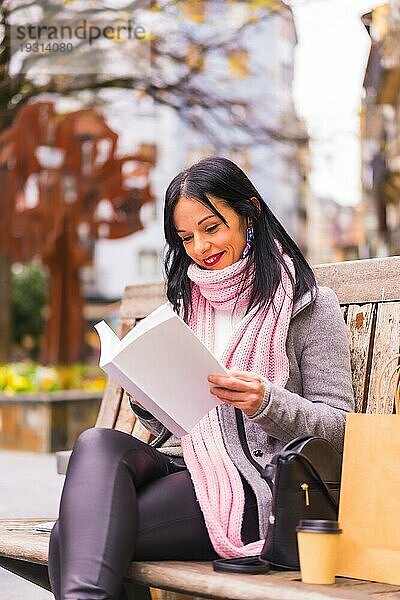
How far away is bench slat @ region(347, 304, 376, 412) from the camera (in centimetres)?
272

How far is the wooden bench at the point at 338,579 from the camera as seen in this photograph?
1997mm

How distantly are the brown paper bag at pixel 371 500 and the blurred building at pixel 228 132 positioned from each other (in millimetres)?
8328

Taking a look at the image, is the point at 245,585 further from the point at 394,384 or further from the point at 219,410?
the point at 394,384

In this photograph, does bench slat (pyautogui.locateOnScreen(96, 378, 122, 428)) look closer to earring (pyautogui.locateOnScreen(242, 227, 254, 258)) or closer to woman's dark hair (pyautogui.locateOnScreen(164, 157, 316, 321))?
woman's dark hair (pyautogui.locateOnScreen(164, 157, 316, 321))

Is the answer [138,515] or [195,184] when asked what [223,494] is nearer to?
[138,515]

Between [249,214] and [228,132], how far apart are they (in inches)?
392

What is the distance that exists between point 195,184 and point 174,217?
0.32 ft

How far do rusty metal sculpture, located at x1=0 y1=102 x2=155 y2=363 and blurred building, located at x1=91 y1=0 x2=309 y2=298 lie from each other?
0.45m

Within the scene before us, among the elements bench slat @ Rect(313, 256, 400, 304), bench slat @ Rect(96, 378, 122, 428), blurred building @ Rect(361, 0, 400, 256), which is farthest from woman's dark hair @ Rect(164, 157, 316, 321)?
blurred building @ Rect(361, 0, 400, 256)

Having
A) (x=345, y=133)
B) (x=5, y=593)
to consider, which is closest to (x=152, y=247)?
(x=345, y=133)

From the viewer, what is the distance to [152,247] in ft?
115

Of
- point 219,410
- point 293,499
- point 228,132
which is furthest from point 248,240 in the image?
point 228,132

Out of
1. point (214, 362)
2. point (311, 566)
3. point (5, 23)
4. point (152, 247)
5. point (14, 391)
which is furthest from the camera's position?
point (152, 247)

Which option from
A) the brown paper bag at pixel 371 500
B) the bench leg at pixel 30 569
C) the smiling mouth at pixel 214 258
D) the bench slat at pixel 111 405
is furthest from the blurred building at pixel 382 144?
the brown paper bag at pixel 371 500
